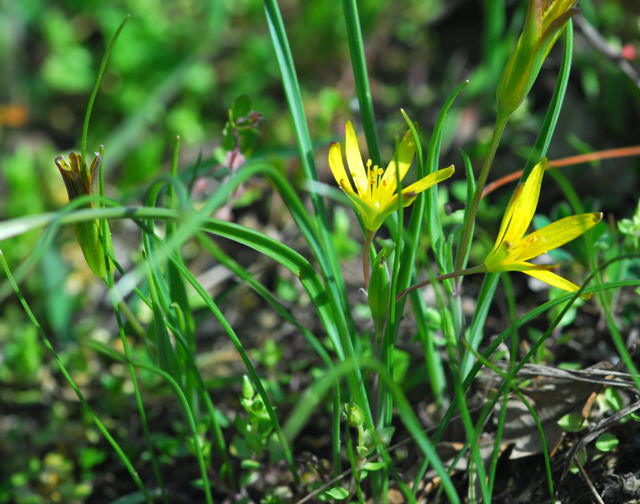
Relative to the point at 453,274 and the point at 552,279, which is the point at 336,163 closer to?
the point at 453,274

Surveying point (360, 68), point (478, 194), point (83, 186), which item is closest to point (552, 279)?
point (478, 194)

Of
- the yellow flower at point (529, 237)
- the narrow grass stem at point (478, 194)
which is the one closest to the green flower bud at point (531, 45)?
the narrow grass stem at point (478, 194)

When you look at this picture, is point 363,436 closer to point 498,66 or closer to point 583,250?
point 583,250

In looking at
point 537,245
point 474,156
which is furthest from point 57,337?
point 537,245

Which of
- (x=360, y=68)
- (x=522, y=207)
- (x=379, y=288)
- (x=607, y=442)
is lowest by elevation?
(x=607, y=442)

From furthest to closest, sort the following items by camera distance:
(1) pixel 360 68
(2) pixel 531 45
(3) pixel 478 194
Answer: (1) pixel 360 68, (3) pixel 478 194, (2) pixel 531 45

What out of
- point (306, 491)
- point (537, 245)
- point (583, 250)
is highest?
point (537, 245)

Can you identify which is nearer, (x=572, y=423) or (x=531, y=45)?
(x=531, y=45)
